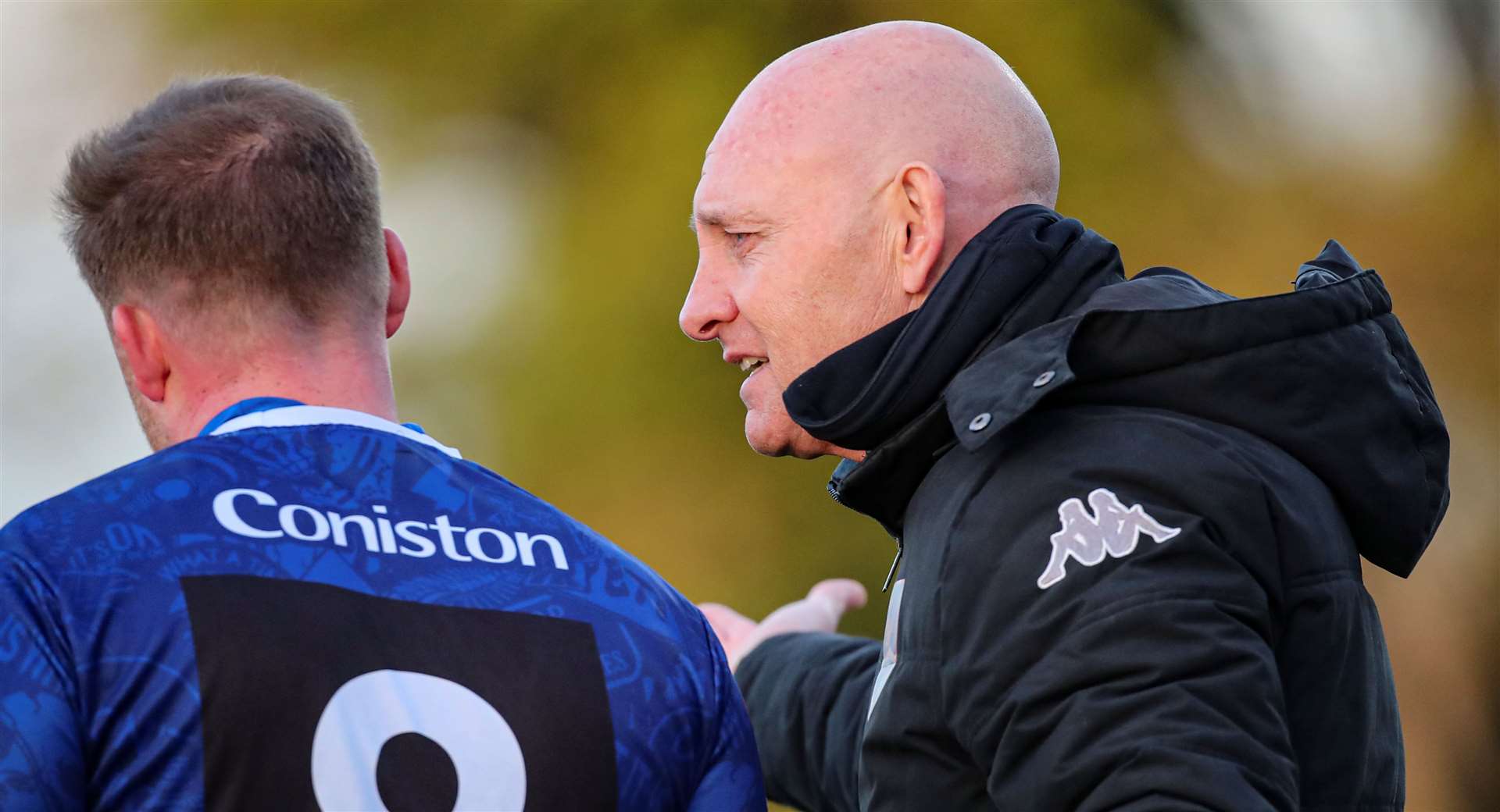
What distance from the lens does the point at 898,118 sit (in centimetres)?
236

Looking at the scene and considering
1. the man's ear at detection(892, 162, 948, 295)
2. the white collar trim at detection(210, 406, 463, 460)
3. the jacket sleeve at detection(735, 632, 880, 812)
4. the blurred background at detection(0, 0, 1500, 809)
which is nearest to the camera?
the white collar trim at detection(210, 406, 463, 460)

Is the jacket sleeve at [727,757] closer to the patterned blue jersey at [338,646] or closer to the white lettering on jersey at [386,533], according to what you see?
the patterned blue jersey at [338,646]

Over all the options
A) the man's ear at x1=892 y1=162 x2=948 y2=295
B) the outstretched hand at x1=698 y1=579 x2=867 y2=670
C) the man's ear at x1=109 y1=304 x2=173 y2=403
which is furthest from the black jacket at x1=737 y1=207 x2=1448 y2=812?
the outstretched hand at x1=698 y1=579 x2=867 y2=670

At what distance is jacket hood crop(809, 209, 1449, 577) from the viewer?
1.94m

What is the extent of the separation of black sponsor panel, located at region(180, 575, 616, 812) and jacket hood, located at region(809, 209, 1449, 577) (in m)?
0.58

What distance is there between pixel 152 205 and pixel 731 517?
5.53 metres

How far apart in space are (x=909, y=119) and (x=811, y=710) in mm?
1288

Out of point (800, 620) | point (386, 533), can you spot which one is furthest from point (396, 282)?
point (800, 620)

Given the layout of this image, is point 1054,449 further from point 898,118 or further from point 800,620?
point 800,620

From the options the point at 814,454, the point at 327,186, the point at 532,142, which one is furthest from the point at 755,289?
the point at 532,142

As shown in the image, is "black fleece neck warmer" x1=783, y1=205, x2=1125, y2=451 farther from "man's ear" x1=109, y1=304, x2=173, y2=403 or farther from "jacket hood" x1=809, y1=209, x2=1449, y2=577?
"man's ear" x1=109, y1=304, x2=173, y2=403

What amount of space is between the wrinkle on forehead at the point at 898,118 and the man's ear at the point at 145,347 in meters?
0.85

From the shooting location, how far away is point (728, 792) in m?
2.19

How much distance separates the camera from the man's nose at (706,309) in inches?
98.4
